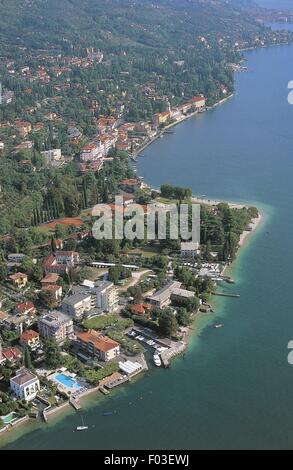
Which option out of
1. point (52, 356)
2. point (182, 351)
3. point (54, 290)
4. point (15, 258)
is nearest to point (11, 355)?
point (52, 356)

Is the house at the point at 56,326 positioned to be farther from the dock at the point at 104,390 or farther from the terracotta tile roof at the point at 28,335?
the dock at the point at 104,390

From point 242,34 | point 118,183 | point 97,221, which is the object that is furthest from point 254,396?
point 242,34

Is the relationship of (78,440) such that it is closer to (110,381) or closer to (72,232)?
(110,381)

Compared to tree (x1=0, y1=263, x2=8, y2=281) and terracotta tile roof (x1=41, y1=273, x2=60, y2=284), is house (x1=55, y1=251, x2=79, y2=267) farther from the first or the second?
tree (x1=0, y1=263, x2=8, y2=281)

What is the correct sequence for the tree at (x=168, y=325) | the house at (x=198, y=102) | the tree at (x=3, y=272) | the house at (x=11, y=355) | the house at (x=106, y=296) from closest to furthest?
1. the house at (x=11, y=355)
2. the tree at (x=168, y=325)
3. the house at (x=106, y=296)
4. the tree at (x=3, y=272)
5. the house at (x=198, y=102)

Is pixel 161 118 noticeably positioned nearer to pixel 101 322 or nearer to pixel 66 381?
pixel 101 322

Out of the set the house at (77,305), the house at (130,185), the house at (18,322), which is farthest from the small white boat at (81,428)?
the house at (130,185)
